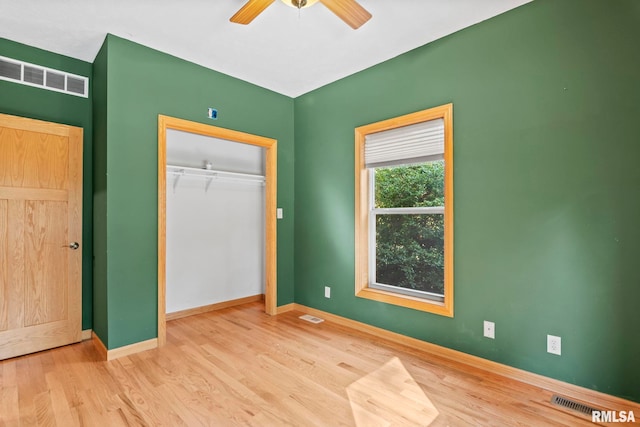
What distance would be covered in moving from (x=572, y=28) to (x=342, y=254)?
2.71m

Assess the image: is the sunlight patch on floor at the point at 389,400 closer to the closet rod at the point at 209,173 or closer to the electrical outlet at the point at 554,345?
the electrical outlet at the point at 554,345

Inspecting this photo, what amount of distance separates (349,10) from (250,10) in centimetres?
66

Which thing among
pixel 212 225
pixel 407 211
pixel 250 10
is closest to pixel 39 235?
pixel 212 225

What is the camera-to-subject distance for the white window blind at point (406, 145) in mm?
3002

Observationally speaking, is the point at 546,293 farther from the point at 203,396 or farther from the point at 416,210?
the point at 203,396

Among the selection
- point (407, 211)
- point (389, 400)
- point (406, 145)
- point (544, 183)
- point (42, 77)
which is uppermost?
point (42, 77)

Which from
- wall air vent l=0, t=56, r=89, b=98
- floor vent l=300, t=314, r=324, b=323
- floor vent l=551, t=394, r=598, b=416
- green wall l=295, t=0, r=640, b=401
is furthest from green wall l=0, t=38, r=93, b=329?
floor vent l=551, t=394, r=598, b=416

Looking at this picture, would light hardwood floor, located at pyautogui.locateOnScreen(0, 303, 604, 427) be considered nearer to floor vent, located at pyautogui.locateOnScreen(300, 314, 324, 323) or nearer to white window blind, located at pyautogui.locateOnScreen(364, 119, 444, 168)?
floor vent, located at pyautogui.locateOnScreen(300, 314, 324, 323)

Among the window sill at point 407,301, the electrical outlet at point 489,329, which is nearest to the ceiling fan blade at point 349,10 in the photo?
the window sill at point 407,301

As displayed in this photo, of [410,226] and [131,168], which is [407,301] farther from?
[131,168]

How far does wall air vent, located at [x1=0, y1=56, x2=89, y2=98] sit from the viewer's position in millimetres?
2910

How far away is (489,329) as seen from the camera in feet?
8.58

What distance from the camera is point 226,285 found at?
451 cm

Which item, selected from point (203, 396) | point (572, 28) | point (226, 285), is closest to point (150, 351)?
point (203, 396)
